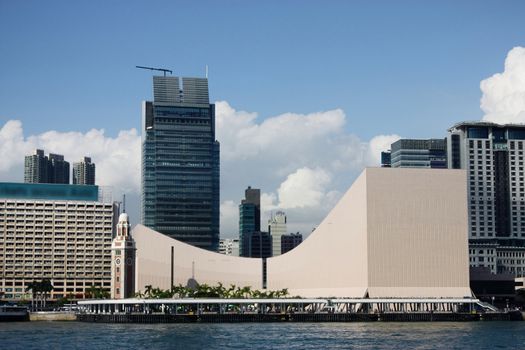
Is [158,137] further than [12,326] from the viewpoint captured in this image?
Yes

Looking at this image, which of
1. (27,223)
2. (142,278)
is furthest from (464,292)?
(27,223)

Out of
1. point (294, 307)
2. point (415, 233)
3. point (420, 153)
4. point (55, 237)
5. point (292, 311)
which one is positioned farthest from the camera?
point (420, 153)

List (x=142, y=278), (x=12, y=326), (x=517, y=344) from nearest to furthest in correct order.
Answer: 1. (x=517, y=344)
2. (x=12, y=326)
3. (x=142, y=278)

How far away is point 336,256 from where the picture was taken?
117 meters

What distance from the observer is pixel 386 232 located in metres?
110

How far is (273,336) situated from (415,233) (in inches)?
1450

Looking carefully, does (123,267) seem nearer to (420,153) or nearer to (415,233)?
(415,233)

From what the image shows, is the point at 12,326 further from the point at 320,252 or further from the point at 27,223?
the point at 27,223

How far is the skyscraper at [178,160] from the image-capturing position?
183 metres

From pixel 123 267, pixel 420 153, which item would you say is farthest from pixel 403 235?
pixel 420 153

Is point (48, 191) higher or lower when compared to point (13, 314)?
higher

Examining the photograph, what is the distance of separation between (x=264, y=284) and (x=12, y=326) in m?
44.6

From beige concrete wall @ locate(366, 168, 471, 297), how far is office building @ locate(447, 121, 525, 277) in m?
73.4

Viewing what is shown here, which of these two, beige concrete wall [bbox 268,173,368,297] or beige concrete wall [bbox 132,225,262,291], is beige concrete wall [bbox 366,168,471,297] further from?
beige concrete wall [bbox 132,225,262,291]
